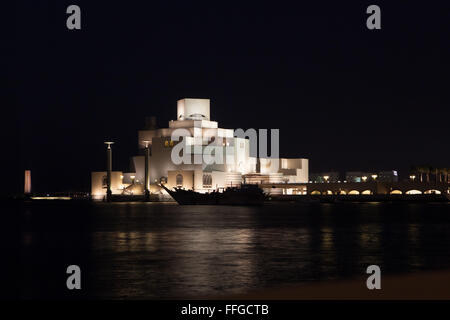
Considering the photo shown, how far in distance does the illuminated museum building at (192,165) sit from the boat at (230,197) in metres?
13.2

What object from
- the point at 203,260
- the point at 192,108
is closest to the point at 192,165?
→ the point at 192,108

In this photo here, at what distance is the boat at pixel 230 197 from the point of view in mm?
118438

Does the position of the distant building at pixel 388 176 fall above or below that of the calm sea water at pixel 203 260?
above

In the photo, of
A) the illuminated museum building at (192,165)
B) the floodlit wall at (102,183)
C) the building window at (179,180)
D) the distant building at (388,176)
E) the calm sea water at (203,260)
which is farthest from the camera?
the distant building at (388,176)

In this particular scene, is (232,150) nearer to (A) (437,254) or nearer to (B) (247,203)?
(B) (247,203)

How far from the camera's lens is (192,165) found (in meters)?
145

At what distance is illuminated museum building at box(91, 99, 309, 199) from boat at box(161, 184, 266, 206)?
13.2 meters

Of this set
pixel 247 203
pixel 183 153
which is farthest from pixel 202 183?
pixel 247 203

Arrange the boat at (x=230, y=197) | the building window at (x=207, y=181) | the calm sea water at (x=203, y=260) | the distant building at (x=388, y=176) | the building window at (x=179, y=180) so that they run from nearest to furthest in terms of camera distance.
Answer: the calm sea water at (x=203, y=260)
the boat at (x=230, y=197)
the building window at (x=179, y=180)
the building window at (x=207, y=181)
the distant building at (x=388, y=176)

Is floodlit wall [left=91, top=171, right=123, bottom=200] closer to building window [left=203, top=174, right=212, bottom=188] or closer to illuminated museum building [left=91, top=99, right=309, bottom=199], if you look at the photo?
illuminated museum building [left=91, top=99, right=309, bottom=199]

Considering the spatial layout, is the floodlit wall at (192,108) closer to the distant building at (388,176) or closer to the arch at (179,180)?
the arch at (179,180)

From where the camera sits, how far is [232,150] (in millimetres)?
150500

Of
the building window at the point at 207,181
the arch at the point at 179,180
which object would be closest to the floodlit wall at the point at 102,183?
the arch at the point at 179,180
